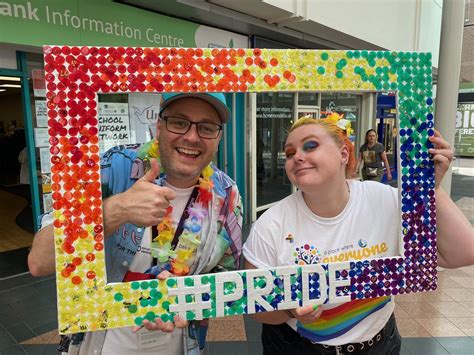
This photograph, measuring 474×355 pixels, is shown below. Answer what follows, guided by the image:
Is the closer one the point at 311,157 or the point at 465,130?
the point at 311,157

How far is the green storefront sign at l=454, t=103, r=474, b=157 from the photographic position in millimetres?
18609

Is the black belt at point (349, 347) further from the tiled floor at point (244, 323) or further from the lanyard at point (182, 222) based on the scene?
the tiled floor at point (244, 323)

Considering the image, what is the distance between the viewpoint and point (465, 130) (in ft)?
65.0

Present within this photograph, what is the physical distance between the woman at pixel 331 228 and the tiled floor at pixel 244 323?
1.88 m

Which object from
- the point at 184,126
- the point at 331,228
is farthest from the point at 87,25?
the point at 331,228

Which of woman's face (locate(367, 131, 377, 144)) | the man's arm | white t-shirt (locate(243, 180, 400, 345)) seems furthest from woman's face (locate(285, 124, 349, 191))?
the man's arm

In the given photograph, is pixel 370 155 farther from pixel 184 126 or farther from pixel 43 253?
pixel 43 253

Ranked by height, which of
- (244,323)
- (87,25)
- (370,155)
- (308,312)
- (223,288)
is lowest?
(244,323)

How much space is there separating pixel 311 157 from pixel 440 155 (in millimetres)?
457

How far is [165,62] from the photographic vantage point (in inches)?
42.6

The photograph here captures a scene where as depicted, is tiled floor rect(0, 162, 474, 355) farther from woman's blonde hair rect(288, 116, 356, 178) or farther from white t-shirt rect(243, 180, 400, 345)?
woman's blonde hair rect(288, 116, 356, 178)

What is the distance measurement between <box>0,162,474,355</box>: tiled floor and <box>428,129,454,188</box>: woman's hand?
238cm

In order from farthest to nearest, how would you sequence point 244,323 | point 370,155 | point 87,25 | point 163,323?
point 87,25, point 244,323, point 370,155, point 163,323

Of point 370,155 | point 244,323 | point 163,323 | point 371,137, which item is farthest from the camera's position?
point 244,323
